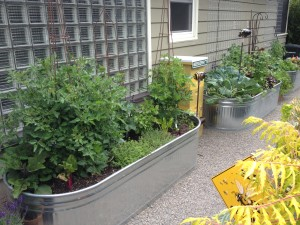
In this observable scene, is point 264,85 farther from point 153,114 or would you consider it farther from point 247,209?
point 247,209

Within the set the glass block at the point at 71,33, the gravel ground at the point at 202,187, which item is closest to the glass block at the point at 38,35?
the glass block at the point at 71,33

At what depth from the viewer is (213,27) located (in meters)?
5.53

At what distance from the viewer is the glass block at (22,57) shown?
249 centimetres

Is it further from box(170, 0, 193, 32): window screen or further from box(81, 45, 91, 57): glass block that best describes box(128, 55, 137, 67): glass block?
box(170, 0, 193, 32): window screen

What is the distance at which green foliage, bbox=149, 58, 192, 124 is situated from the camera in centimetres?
329

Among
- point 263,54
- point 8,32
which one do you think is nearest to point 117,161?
point 8,32

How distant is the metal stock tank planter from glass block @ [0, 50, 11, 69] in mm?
979

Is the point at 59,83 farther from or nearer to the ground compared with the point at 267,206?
farther from the ground

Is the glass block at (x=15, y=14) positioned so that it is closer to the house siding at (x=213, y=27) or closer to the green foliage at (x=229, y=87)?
the house siding at (x=213, y=27)

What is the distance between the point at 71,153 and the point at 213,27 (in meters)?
4.25

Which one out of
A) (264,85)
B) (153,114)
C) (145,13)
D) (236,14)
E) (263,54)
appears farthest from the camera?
(236,14)

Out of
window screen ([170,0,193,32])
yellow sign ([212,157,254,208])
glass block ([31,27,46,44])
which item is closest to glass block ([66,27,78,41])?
glass block ([31,27,46,44])

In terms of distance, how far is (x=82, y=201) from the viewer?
82.3 inches

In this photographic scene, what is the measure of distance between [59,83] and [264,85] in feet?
13.7
